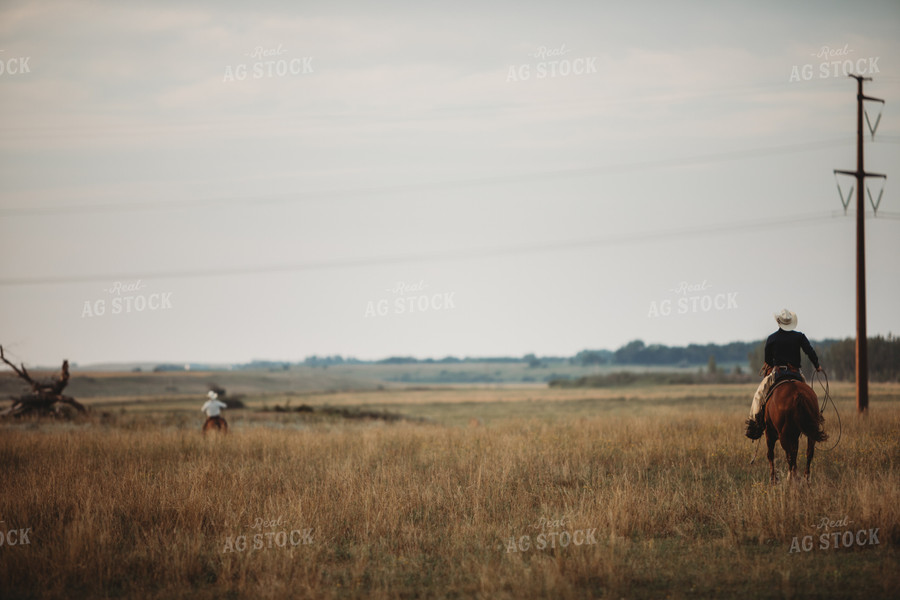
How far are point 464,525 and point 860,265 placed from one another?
21.4 m

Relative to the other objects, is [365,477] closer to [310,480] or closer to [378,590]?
[310,480]

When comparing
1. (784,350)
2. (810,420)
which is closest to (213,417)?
(784,350)

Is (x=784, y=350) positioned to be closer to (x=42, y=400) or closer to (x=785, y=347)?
(x=785, y=347)

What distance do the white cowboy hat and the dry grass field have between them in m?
2.58

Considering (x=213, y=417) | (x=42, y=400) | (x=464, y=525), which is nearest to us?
(x=464, y=525)

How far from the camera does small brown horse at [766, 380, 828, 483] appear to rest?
12.2 metres

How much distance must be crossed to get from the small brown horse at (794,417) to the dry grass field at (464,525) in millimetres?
754

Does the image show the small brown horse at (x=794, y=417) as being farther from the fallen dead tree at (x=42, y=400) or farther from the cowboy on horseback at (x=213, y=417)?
the fallen dead tree at (x=42, y=400)

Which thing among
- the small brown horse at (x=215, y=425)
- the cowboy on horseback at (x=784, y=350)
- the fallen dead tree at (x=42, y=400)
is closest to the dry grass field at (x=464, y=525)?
the cowboy on horseback at (x=784, y=350)

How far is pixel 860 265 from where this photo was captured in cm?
2611

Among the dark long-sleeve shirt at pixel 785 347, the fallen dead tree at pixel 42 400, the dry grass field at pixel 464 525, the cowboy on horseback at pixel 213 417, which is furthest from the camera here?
the fallen dead tree at pixel 42 400

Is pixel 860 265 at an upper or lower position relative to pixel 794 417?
upper

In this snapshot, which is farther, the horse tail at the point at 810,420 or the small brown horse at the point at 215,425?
the small brown horse at the point at 215,425

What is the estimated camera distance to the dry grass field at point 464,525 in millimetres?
8320
